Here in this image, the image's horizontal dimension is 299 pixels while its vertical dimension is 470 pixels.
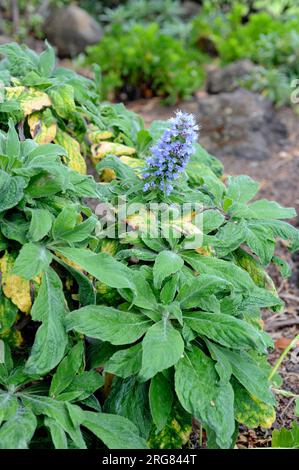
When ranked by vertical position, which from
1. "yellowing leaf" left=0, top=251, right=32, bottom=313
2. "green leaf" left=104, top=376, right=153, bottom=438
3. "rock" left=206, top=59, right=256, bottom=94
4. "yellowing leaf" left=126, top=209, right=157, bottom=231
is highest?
"yellowing leaf" left=126, top=209, right=157, bottom=231

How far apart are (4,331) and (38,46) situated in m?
7.03

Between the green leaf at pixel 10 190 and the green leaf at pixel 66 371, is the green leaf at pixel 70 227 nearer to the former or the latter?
the green leaf at pixel 10 190

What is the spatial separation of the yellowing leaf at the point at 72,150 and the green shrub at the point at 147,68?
4002 mm

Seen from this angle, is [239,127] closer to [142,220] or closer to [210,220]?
[210,220]

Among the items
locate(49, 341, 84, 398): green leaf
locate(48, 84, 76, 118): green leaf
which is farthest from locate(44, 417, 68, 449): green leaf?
locate(48, 84, 76, 118): green leaf

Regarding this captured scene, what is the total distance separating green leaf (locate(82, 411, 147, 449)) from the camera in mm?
1728

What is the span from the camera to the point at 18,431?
5.30 feet

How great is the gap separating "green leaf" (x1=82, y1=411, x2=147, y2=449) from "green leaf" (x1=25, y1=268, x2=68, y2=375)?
→ 0.67 ft

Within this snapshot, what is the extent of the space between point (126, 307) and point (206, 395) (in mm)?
383

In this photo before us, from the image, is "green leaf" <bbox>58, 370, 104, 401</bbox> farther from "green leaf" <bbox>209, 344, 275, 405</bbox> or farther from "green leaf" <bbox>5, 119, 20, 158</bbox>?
"green leaf" <bbox>5, 119, 20, 158</bbox>

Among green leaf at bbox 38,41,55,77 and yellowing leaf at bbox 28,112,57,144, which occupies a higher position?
green leaf at bbox 38,41,55,77

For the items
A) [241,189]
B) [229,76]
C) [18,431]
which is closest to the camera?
→ [18,431]

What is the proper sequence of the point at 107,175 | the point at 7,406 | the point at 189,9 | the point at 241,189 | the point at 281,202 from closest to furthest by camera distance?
the point at 7,406 → the point at 241,189 → the point at 107,175 → the point at 281,202 → the point at 189,9

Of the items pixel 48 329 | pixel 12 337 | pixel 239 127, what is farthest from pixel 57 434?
pixel 239 127
